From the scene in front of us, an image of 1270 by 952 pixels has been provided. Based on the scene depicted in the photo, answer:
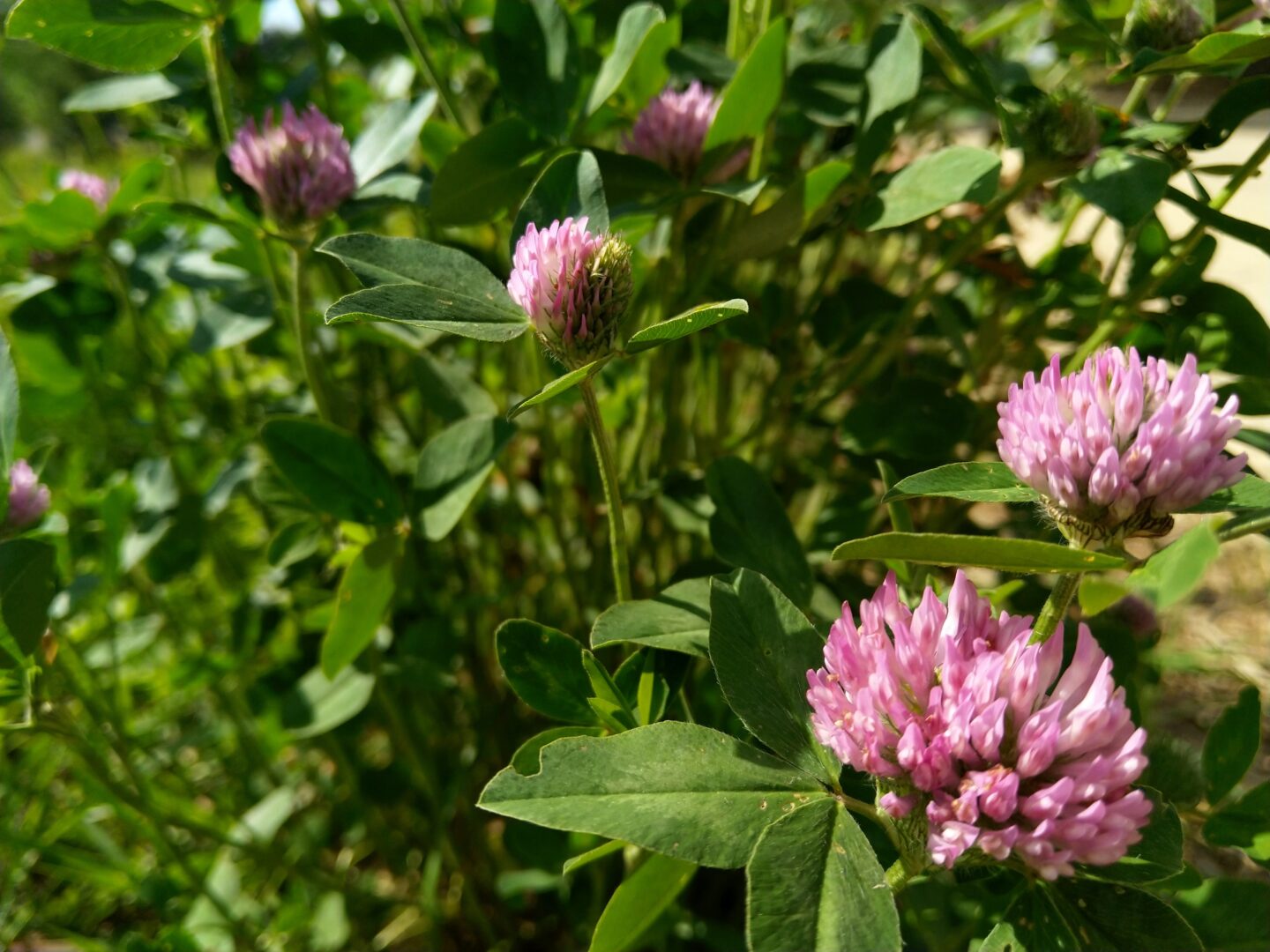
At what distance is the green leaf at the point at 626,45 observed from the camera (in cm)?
68

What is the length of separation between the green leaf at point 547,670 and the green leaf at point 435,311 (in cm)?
16

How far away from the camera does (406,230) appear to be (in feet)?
4.40

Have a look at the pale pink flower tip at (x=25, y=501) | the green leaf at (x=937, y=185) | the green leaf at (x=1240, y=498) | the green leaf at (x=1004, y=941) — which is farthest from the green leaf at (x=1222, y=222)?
the pale pink flower tip at (x=25, y=501)

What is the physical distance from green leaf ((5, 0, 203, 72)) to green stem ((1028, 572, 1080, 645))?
0.68 m

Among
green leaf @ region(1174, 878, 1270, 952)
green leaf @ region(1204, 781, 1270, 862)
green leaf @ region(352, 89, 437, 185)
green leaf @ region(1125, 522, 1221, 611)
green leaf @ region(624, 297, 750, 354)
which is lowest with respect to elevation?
green leaf @ region(1174, 878, 1270, 952)

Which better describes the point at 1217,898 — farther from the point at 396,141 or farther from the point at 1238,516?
the point at 396,141

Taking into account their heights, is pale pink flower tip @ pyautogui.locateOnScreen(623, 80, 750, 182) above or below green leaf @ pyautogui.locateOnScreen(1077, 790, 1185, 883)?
above

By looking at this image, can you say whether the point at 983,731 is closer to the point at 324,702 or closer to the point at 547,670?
the point at 547,670

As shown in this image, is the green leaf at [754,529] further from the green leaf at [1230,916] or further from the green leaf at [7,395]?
the green leaf at [7,395]

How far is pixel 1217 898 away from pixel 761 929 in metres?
0.41

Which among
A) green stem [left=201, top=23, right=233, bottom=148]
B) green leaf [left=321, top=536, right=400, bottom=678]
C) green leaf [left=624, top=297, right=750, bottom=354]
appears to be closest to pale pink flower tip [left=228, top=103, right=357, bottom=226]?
green stem [left=201, top=23, right=233, bottom=148]

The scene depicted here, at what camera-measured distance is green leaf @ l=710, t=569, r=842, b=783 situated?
0.47 metres

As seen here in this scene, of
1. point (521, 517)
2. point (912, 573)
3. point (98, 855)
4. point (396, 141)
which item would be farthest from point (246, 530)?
point (912, 573)

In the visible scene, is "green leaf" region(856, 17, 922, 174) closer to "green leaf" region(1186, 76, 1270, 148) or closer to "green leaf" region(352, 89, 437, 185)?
"green leaf" region(1186, 76, 1270, 148)
